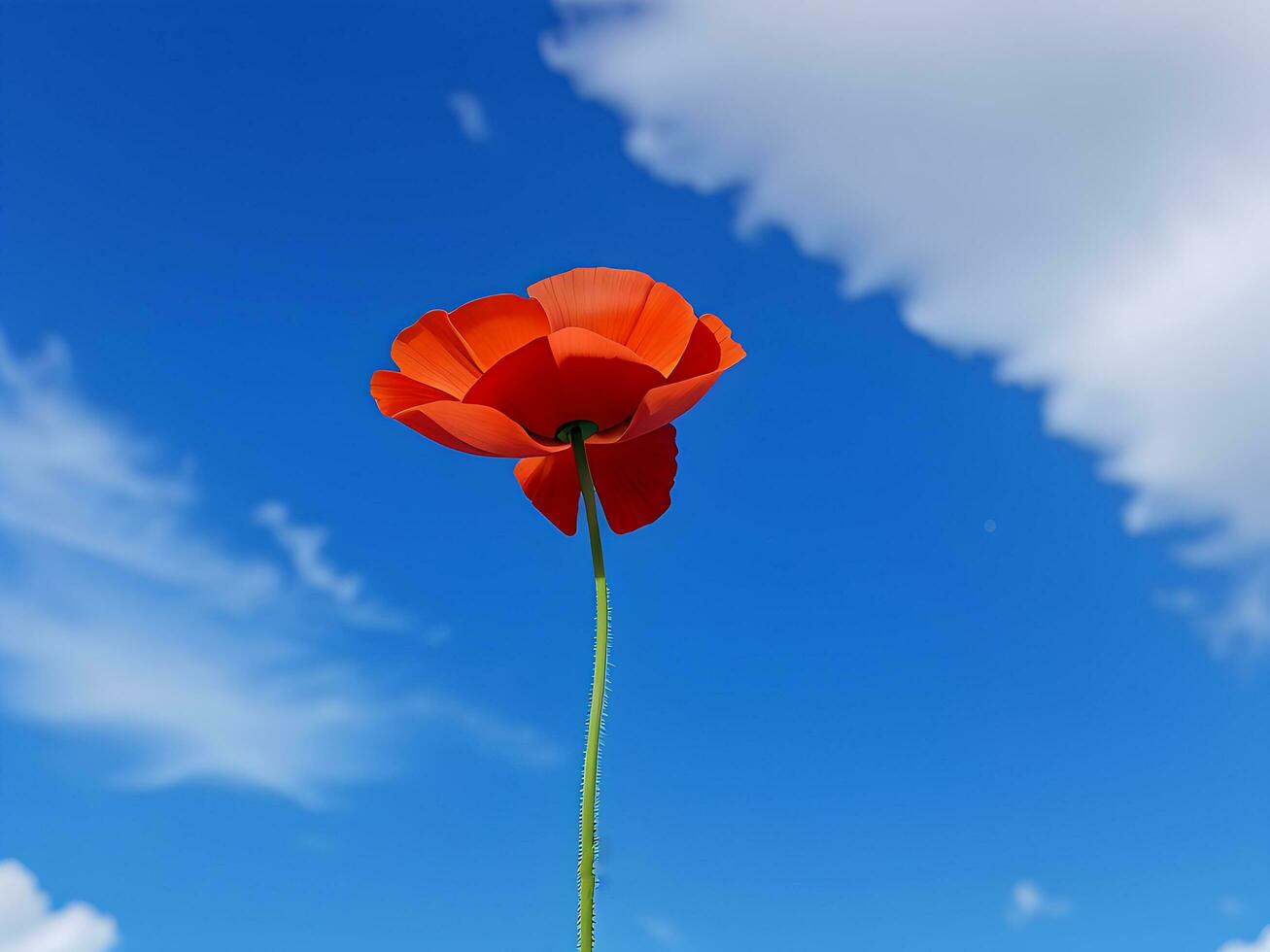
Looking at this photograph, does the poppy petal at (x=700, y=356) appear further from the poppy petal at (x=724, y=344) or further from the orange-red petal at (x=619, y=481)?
the orange-red petal at (x=619, y=481)

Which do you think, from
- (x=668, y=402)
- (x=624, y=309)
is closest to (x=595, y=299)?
(x=624, y=309)

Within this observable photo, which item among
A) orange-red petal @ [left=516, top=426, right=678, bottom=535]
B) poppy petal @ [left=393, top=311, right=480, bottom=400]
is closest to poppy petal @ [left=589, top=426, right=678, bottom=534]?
orange-red petal @ [left=516, top=426, right=678, bottom=535]

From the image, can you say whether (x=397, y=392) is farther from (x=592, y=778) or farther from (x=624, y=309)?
(x=592, y=778)

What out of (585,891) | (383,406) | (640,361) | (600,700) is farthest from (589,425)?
(585,891)

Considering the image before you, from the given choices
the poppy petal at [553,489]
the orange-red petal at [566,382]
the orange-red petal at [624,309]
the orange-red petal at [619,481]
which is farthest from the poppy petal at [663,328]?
the poppy petal at [553,489]

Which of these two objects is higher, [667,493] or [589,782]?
[667,493]

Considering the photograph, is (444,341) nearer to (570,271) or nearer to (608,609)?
(570,271)

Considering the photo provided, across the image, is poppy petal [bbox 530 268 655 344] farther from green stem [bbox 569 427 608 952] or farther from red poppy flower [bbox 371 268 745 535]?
green stem [bbox 569 427 608 952]
